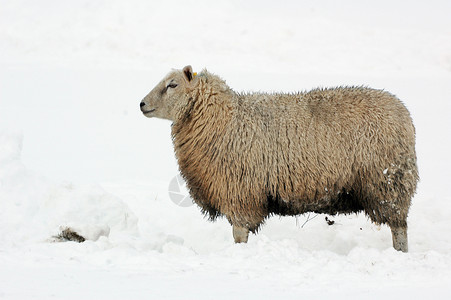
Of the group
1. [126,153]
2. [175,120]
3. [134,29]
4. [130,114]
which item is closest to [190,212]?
[175,120]

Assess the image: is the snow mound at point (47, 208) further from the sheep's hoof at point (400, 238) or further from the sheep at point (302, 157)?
the sheep's hoof at point (400, 238)

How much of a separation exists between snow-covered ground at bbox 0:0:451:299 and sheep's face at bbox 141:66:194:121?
1.16 meters

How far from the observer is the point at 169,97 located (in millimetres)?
6973

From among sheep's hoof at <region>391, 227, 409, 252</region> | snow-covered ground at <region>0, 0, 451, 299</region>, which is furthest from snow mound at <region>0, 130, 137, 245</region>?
sheep's hoof at <region>391, 227, 409, 252</region>

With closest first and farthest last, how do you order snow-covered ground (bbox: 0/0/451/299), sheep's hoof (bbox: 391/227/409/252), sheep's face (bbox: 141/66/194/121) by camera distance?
snow-covered ground (bbox: 0/0/451/299), sheep's hoof (bbox: 391/227/409/252), sheep's face (bbox: 141/66/194/121)

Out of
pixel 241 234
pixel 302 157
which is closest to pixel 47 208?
pixel 241 234

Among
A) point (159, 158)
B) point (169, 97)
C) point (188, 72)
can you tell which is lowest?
point (159, 158)

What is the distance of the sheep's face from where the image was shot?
6941 mm

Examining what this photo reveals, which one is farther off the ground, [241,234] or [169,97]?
[169,97]

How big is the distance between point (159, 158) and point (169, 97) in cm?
590

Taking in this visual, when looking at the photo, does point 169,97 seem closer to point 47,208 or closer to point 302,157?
point 302,157

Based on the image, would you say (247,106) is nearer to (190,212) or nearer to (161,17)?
(190,212)

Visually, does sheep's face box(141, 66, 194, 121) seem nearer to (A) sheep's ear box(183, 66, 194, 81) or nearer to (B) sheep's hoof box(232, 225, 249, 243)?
(A) sheep's ear box(183, 66, 194, 81)

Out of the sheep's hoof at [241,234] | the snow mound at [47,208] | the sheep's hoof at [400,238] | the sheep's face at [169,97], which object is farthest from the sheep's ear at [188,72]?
the sheep's hoof at [400,238]
